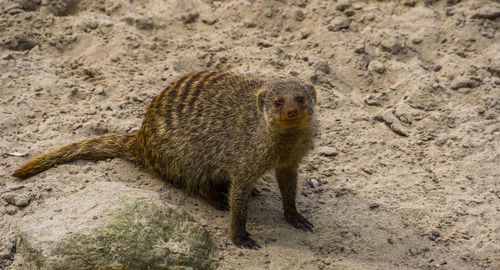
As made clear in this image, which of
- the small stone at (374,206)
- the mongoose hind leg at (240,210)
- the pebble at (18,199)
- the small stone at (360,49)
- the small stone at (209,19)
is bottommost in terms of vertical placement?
the small stone at (374,206)

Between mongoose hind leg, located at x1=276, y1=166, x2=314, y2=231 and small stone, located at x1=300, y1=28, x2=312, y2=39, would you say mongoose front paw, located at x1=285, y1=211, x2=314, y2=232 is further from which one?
small stone, located at x1=300, y1=28, x2=312, y2=39

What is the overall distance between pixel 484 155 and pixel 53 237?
9.02 ft

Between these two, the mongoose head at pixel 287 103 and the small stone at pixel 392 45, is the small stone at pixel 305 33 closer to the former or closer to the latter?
the small stone at pixel 392 45

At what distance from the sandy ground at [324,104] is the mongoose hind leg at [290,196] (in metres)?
0.08

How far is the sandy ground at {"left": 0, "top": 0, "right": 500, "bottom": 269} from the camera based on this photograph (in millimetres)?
3113

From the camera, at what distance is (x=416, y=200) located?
11.2ft

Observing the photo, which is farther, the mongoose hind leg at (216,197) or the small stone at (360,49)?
the small stone at (360,49)

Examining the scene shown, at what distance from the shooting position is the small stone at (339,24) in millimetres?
4617

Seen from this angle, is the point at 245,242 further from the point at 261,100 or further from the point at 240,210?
the point at 261,100

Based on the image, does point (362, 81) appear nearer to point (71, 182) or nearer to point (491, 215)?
point (491, 215)

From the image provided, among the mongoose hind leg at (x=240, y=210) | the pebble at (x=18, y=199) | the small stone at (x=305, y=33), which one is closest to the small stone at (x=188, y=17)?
the small stone at (x=305, y=33)

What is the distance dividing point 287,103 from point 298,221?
84 cm

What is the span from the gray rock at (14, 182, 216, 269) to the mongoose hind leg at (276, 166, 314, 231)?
58 centimetres

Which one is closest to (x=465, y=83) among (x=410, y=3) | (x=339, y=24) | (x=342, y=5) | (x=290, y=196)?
(x=410, y=3)
